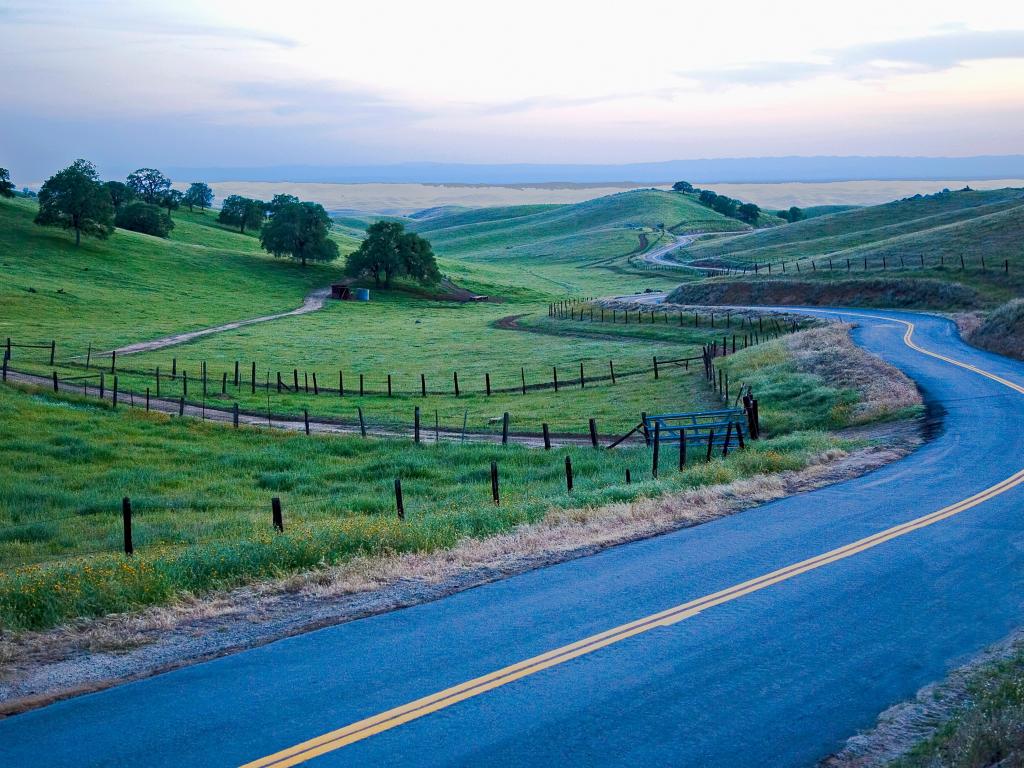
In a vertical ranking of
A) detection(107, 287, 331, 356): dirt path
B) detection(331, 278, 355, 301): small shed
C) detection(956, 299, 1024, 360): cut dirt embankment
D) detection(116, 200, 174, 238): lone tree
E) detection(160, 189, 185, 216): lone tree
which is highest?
detection(160, 189, 185, 216): lone tree

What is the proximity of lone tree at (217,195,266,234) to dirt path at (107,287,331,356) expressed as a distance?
53.6m

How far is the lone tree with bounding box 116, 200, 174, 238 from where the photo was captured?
5103 inches

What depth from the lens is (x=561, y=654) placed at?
1071 centimetres

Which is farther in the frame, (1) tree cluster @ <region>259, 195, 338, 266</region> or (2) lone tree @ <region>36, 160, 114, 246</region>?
(1) tree cluster @ <region>259, 195, 338, 266</region>

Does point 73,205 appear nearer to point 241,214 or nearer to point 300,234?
point 300,234

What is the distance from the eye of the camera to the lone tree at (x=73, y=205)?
10562 centimetres

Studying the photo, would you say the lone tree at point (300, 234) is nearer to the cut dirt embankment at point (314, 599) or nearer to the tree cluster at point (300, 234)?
the tree cluster at point (300, 234)

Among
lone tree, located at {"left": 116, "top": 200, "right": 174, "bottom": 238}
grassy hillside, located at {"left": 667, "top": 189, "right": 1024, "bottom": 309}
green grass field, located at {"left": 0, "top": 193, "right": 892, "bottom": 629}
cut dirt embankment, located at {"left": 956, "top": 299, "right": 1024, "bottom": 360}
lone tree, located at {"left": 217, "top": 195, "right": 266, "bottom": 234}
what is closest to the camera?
green grass field, located at {"left": 0, "top": 193, "right": 892, "bottom": 629}

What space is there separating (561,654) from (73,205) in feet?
354

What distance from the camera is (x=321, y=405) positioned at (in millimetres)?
45531

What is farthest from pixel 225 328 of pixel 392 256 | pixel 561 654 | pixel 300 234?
pixel 561 654

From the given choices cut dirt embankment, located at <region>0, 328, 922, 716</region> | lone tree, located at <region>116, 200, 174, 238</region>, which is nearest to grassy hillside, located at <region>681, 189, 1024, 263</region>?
lone tree, located at <region>116, 200, 174, 238</region>

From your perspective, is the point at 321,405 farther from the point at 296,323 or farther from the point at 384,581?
the point at 296,323

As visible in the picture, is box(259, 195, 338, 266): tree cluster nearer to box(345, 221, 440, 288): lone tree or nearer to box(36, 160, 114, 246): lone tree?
box(345, 221, 440, 288): lone tree
